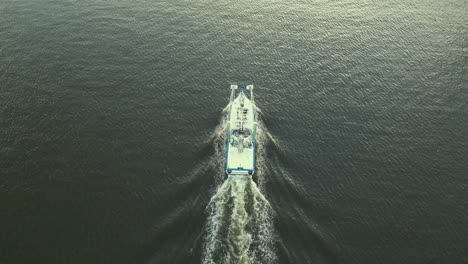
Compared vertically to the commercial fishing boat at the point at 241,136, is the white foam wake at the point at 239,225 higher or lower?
lower

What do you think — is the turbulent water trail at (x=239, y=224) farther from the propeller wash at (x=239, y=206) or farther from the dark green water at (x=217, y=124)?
the dark green water at (x=217, y=124)

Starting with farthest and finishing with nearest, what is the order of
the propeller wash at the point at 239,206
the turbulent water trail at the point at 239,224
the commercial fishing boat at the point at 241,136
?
the commercial fishing boat at the point at 241,136 < the propeller wash at the point at 239,206 < the turbulent water trail at the point at 239,224

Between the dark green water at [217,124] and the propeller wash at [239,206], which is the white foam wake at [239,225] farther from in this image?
the dark green water at [217,124]

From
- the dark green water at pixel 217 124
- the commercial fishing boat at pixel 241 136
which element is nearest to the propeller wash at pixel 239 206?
the commercial fishing boat at pixel 241 136

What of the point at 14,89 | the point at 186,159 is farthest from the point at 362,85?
the point at 14,89

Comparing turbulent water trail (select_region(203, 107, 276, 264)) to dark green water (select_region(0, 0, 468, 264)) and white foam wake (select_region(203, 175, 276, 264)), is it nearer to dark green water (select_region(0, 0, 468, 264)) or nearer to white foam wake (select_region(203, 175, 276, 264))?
white foam wake (select_region(203, 175, 276, 264))

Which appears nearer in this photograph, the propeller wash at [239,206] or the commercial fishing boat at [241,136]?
the propeller wash at [239,206]

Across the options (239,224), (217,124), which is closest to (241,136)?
(217,124)

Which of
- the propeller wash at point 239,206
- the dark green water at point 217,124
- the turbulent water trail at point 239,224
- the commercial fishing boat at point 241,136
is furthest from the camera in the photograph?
the commercial fishing boat at point 241,136
